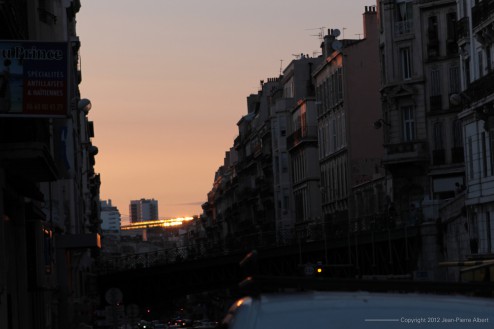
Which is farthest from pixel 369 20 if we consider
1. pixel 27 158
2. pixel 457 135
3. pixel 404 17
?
pixel 27 158

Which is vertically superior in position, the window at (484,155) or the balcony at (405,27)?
the balcony at (405,27)

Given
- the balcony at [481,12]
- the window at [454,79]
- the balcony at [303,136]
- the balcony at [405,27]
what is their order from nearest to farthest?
the balcony at [481,12] → the window at [454,79] → the balcony at [405,27] → the balcony at [303,136]

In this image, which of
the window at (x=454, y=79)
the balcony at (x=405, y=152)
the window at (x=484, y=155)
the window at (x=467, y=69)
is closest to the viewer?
the window at (x=484, y=155)

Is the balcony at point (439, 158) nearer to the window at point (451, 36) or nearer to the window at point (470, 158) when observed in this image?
the window at point (451, 36)

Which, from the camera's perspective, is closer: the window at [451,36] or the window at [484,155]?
the window at [484,155]

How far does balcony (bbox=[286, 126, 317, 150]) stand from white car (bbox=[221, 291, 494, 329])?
110848mm

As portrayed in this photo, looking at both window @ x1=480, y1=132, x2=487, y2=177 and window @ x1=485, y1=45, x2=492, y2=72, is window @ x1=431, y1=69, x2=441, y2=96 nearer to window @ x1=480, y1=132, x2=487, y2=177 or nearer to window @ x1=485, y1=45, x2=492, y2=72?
window @ x1=480, y1=132, x2=487, y2=177

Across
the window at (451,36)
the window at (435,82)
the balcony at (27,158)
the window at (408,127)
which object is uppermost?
the window at (451,36)

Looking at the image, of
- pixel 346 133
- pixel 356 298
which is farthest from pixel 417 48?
pixel 356 298

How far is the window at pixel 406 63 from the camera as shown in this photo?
3292 inches

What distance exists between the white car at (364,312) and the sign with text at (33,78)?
17752mm

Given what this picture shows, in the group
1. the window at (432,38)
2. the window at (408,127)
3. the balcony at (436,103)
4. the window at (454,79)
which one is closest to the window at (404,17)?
the window at (432,38)

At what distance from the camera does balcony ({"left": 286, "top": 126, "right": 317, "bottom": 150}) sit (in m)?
119

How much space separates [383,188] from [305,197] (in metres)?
31.0
